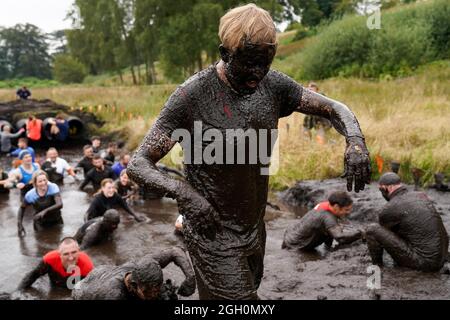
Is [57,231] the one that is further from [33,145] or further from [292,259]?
[33,145]

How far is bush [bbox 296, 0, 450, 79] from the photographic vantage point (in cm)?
2472

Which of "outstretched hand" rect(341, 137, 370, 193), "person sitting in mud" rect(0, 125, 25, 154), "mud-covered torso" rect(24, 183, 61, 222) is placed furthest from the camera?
"person sitting in mud" rect(0, 125, 25, 154)

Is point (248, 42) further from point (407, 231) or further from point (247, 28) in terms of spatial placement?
point (407, 231)

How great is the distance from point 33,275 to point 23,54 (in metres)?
90.5

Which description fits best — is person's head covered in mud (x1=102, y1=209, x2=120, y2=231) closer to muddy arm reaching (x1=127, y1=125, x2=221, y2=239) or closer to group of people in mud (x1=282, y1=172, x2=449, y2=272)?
group of people in mud (x1=282, y1=172, x2=449, y2=272)

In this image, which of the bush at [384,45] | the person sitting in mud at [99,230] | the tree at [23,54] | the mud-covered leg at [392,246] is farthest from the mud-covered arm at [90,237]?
the tree at [23,54]

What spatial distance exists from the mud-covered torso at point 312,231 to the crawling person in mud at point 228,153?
4.93 meters

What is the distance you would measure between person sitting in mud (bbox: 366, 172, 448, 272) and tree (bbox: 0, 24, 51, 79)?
8849 centimetres

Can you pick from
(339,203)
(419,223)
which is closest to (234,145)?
(419,223)

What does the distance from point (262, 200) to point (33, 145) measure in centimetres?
2096

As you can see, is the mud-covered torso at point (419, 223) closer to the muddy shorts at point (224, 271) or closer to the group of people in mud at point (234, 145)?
the group of people in mud at point (234, 145)

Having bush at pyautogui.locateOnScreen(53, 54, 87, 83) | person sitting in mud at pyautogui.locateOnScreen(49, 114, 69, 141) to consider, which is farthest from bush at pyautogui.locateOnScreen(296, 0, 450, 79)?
bush at pyautogui.locateOnScreen(53, 54, 87, 83)

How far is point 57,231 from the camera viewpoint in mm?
9836

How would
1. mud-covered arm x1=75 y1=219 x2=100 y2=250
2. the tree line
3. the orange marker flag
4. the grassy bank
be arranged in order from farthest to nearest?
the tree line < the grassy bank < the orange marker flag < mud-covered arm x1=75 y1=219 x2=100 y2=250
